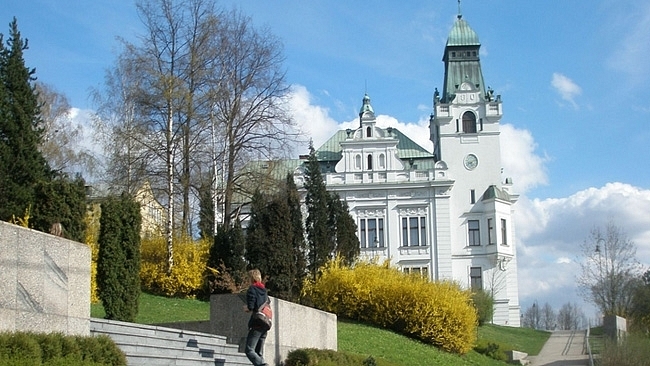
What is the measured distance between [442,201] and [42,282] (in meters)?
55.2

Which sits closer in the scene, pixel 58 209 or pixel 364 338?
pixel 58 209

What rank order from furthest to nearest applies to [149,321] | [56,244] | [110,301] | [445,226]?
[445,226] → [149,321] → [110,301] → [56,244]

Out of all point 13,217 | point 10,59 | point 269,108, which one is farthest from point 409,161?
point 13,217

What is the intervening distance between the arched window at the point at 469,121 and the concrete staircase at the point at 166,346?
174 feet

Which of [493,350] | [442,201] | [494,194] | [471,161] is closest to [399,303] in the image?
[493,350]

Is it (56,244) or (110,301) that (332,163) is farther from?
(56,244)

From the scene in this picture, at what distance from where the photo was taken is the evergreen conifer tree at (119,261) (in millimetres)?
21031

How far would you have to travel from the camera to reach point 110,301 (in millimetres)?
20969

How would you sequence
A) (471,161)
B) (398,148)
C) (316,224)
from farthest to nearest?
(398,148) → (471,161) → (316,224)

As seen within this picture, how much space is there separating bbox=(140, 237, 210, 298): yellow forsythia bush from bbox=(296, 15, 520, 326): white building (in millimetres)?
28324

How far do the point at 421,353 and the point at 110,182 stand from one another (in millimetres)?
14133

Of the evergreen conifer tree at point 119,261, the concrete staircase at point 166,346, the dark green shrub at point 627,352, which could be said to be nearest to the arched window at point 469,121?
the dark green shrub at point 627,352

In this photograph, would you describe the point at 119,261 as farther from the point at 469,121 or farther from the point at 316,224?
the point at 469,121

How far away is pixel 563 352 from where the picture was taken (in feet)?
135
